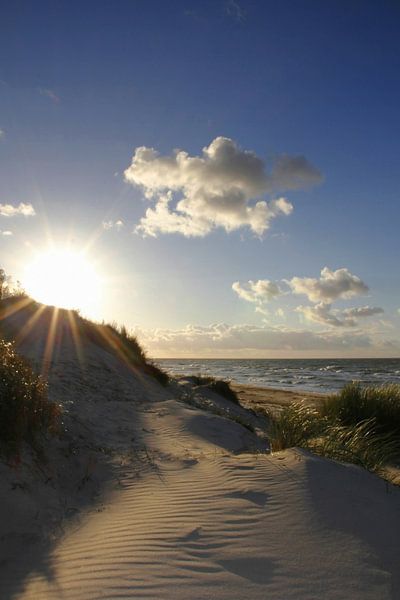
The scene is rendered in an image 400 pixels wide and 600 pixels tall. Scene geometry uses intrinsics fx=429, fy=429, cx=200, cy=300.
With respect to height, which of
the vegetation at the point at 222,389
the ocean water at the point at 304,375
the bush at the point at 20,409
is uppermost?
the bush at the point at 20,409

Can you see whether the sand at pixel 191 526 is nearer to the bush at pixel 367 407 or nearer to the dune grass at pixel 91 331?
the bush at pixel 367 407

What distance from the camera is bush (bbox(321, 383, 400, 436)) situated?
10.4m

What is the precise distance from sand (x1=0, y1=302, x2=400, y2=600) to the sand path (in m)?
0.01

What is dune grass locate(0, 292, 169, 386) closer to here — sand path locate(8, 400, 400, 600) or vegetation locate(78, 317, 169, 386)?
vegetation locate(78, 317, 169, 386)

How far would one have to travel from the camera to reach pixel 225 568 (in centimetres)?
296

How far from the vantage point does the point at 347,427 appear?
7.73 meters

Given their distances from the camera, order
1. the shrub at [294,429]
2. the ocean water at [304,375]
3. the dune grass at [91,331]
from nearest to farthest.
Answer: the shrub at [294,429] < the dune grass at [91,331] < the ocean water at [304,375]

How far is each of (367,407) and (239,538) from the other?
841cm

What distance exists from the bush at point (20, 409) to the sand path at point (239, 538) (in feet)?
4.19

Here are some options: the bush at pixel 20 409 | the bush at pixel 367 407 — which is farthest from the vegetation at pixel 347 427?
Answer: the bush at pixel 20 409

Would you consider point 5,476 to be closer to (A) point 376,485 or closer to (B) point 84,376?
(A) point 376,485

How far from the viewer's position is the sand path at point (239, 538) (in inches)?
110

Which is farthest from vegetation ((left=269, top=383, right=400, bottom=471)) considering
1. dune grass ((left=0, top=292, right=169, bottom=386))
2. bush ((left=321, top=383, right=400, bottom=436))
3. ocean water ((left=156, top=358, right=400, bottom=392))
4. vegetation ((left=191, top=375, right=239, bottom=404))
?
dune grass ((left=0, top=292, right=169, bottom=386))

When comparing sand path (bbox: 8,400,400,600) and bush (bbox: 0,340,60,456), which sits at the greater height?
bush (bbox: 0,340,60,456)
